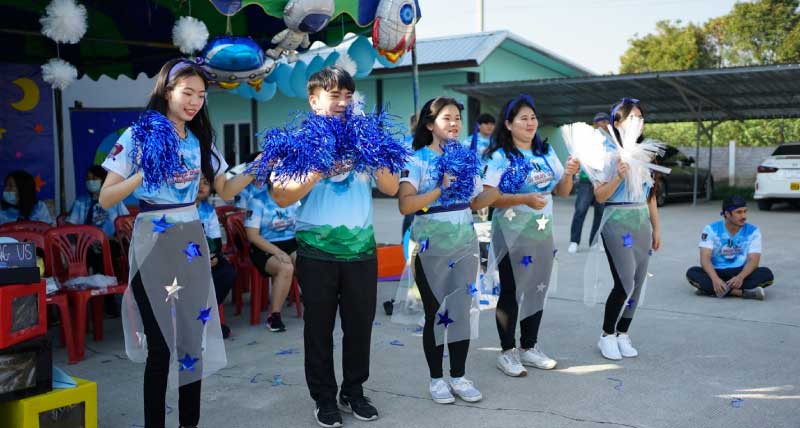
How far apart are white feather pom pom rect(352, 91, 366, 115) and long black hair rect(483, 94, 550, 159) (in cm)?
105

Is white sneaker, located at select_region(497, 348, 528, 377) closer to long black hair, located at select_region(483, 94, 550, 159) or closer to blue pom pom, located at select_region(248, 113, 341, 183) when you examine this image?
long black hair, located at select_region(483, 94, 550, 159)

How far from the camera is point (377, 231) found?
464 inches

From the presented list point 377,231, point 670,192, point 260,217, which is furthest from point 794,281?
point 670,192

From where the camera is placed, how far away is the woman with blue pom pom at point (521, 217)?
4000 mm

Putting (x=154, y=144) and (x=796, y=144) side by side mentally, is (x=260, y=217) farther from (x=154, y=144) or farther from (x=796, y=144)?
(x=796, y=144)

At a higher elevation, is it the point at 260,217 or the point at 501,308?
the point at 260,217

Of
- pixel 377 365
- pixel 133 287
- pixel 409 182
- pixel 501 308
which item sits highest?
pixel 409 182

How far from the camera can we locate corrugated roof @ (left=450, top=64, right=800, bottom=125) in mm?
14094

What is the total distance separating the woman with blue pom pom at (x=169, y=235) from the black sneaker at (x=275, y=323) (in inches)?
88.7

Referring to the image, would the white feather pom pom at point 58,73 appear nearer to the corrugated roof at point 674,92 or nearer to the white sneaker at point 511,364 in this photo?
the white sneaker at point 511,364

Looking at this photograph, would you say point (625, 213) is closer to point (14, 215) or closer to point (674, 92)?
point (14, 215)

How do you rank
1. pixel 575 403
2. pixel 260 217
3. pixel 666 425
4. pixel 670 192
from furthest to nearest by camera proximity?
pixel 670 192 < pixel 260 217 < pixel 575 403 < pixel 666 425

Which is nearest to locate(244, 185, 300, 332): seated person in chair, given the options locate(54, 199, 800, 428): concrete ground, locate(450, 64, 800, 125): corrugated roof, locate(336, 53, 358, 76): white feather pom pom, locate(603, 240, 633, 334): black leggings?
locate(54, 199, 800, 428): concrete ground

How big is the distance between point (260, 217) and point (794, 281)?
17.0 ft
